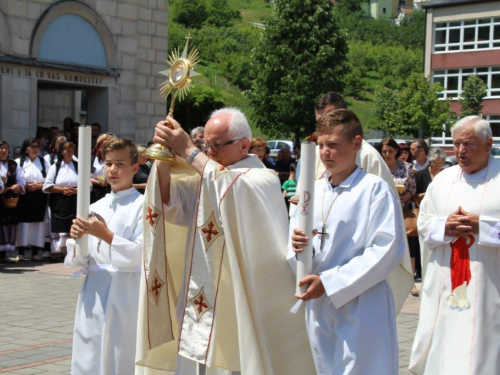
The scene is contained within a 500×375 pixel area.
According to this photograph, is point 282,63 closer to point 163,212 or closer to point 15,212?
point 15,212

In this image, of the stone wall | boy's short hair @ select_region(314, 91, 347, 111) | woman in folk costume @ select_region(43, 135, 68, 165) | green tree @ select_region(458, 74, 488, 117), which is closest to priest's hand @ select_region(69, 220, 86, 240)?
boy's short hair @ select_region(314, 91, 347, 111)

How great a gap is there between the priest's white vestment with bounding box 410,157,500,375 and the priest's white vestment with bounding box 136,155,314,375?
1.35 metres

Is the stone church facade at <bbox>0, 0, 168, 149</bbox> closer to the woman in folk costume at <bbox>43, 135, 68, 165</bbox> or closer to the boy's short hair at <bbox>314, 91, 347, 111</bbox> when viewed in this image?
the woman in folk costume at <bbox>43, 135, 68, 165</bbox>

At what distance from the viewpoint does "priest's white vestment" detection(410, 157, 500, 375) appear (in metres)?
5.57

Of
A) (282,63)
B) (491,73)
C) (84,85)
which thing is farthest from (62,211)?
(491,73)

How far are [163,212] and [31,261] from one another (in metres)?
9.27

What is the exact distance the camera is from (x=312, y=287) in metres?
4.08

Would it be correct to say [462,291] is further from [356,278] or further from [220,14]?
[220,14]

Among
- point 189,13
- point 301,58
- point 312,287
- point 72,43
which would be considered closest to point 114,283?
point 312,287

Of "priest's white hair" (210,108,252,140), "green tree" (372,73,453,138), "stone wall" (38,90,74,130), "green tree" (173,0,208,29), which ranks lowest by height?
"priest's white hair" (210,108,252,140)

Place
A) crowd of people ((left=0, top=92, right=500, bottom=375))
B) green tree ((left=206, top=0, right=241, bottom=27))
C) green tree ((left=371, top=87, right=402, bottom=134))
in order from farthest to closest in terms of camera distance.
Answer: green tree ((left=206, top=0, right=241, bottom=27)) < green tree ((left=371, top=87, right=402, bottom=134)) < crowd of people ((left=0, top=92, right=500, bottom=375))

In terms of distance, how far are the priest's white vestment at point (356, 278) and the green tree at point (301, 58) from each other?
43651 millimetres

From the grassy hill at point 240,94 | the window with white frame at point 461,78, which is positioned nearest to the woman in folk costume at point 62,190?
the window with white frame at point 461,78

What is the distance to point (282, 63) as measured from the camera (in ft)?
161
